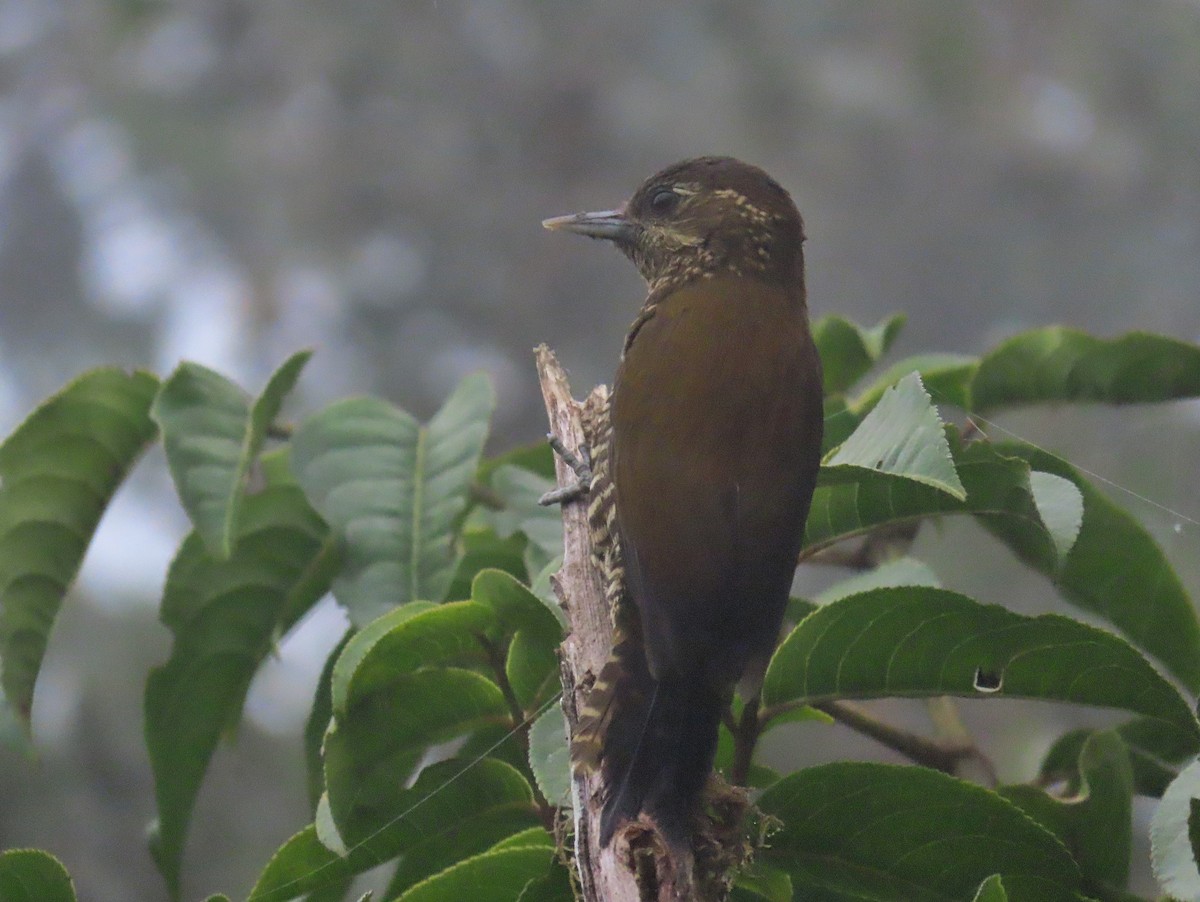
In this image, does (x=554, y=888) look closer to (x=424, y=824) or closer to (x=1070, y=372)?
(x=424, y=824)

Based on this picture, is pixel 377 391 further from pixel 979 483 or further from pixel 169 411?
pixel 979 483

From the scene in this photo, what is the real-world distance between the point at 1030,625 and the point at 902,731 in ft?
1.56

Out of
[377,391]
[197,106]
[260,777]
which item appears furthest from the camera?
[197,106]

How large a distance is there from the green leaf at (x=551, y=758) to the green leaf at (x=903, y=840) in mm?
195

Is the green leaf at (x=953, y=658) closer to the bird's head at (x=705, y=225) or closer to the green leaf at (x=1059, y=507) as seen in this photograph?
the green leaf at (x=1059, y=507)

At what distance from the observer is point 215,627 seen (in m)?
1.86

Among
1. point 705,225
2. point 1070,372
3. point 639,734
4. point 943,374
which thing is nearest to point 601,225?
point 705,225

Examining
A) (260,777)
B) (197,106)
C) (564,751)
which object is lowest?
(260,777)

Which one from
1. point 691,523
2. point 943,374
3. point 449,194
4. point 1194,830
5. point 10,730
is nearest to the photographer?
point 1194,830

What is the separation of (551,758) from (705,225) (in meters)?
0.76

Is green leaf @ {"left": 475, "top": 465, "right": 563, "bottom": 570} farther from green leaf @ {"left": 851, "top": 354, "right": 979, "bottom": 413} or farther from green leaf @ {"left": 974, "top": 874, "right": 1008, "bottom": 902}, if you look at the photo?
green leaf @ {"left": 974, "top": 874, "right": 1008, "bottom": 902}

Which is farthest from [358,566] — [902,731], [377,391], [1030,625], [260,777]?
[377,391]

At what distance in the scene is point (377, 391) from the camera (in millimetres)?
3879

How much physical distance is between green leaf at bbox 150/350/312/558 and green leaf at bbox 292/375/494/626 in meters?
0.08
